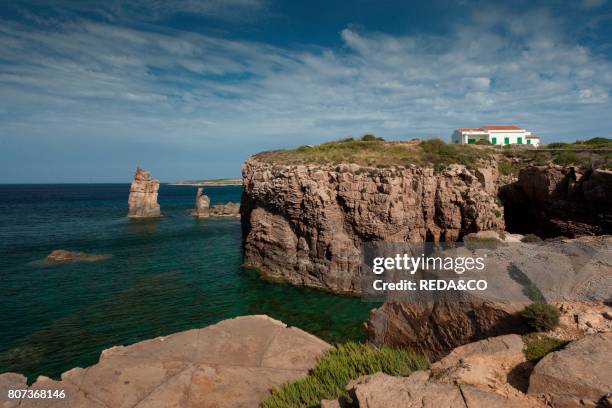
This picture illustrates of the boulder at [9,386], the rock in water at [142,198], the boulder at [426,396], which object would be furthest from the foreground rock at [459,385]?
the rock in water at [142,198]

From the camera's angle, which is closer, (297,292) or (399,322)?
(399,322)

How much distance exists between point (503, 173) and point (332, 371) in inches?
1555

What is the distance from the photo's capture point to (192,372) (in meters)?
9.77

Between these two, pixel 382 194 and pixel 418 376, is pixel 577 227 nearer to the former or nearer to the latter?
pixel 382 194

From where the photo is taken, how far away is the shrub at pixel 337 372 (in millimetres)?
8461

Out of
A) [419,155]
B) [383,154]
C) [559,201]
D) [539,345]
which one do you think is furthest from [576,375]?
[419,155]

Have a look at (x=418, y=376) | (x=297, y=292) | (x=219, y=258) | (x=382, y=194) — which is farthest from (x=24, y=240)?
(x=418, y=376)

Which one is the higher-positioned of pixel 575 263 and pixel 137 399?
pixel 575 263

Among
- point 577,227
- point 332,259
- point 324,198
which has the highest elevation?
point 324,198

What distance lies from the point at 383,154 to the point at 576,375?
30.6 m

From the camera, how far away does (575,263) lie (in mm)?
11992

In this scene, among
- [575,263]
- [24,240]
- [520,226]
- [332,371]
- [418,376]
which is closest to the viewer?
[418,376]

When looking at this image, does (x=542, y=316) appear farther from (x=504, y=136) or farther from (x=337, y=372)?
(x=504, y=136)

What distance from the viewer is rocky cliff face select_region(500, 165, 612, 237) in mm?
27828
